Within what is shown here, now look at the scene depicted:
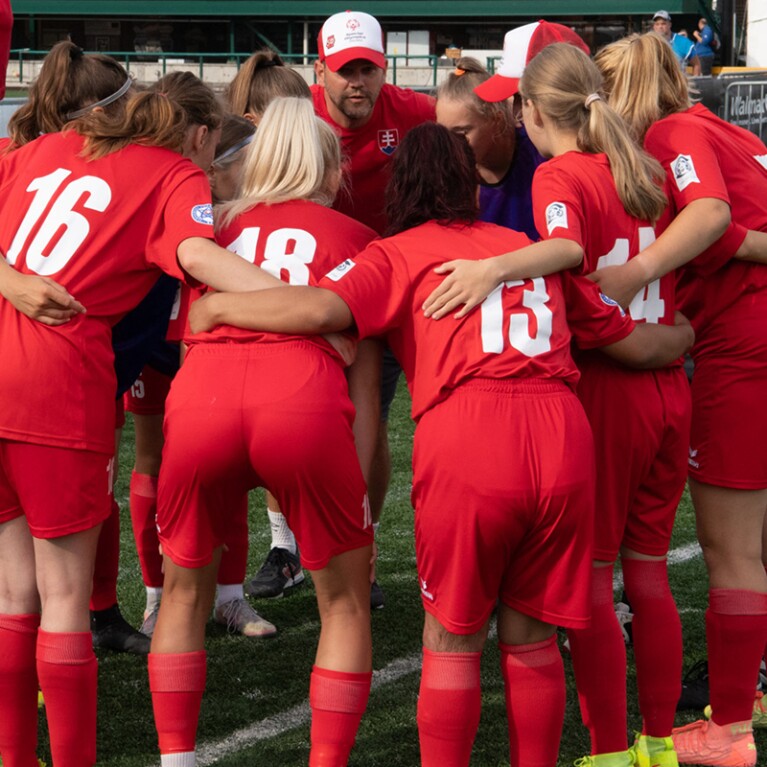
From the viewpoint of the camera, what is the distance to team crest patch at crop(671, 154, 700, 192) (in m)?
3.40

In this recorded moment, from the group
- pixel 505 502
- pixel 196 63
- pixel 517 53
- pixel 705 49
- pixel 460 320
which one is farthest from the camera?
pixel 196 63

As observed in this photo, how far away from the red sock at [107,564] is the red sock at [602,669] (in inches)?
72.9

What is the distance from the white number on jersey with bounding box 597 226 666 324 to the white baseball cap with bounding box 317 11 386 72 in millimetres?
1797

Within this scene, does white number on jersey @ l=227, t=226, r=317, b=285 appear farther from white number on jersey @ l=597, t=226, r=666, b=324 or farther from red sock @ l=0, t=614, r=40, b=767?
red sock @ l=0, t=614, r=40, b=767

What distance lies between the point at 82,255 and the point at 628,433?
1.59m

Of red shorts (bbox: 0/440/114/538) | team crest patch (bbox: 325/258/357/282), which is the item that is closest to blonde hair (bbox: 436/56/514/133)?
team crest patch (bbox: 325/258/357/282)

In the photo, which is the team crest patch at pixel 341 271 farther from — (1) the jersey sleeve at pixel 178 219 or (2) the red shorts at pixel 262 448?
(1) the jersey sleeve at pixel 178 219

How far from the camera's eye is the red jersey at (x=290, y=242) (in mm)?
3158

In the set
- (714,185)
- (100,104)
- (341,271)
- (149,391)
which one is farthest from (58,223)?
(714,185)

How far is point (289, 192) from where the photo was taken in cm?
Answer: 328

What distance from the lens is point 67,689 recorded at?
3.08 metres

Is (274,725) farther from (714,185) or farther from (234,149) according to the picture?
(714,185)

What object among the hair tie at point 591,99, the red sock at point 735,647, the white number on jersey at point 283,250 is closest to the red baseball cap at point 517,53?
the hair tie at point 591,99

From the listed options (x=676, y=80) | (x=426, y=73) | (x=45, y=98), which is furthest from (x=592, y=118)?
(x=426, y=73)
